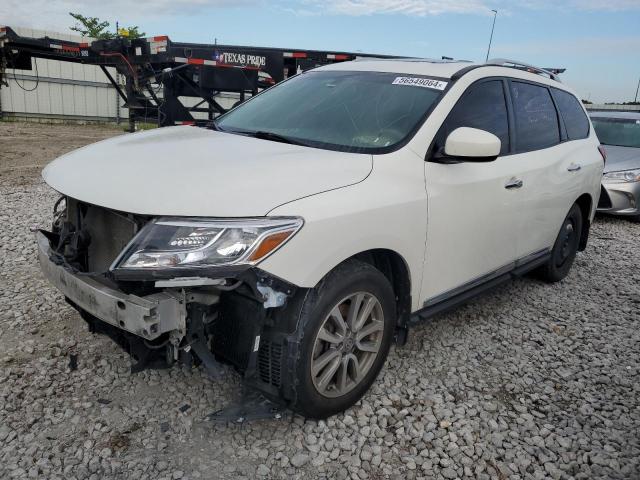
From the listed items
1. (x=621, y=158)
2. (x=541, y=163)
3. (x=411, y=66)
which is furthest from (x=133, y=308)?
(x=621, y=158)

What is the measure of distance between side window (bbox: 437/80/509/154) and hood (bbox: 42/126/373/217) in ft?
2.45

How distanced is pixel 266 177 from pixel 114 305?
825mm

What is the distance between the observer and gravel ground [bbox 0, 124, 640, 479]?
2.41 m

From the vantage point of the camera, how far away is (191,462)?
2373mm

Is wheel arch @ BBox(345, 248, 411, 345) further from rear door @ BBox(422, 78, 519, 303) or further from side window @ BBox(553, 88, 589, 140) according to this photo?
side window @ BBox(553, 88, 589, 140)

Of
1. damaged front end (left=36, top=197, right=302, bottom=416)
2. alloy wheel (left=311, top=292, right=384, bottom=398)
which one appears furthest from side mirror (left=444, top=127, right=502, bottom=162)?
damaged front end (left=36, top=197, right=302, bottom=416)

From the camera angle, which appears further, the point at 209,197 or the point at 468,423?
the point at 468,423

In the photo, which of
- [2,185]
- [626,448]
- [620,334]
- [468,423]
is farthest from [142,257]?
[2,185]

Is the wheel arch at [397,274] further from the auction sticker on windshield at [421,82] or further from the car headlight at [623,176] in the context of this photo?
the car headlight at [623,176]

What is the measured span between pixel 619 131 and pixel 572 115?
539cm

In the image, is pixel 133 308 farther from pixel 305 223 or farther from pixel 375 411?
pixel 375 411

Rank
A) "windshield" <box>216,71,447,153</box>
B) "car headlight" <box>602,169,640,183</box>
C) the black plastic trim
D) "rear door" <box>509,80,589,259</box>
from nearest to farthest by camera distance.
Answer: "windshield" <box>216,71,447,153</box>, the black plastic trim, "rear door" <box>509,80,589,259</box>, "car headlight" <box>602,169,640,183</box>

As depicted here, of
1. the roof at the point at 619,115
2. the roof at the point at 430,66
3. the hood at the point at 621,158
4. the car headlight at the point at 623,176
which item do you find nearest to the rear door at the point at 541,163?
the roof at the point at 430,66

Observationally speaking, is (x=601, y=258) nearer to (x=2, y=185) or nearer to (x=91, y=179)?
(x=91, y=179)
